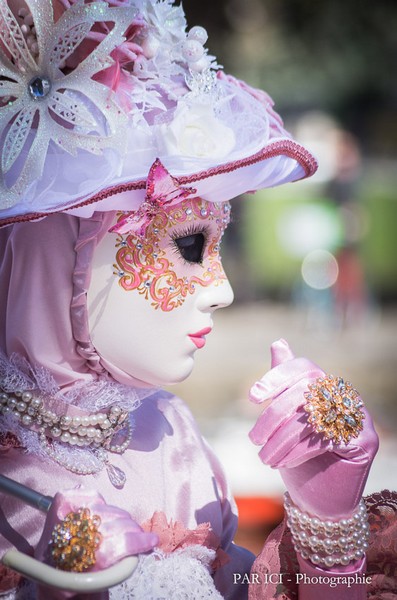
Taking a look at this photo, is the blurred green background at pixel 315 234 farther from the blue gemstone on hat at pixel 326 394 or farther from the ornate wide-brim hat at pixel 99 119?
the blue gemstone on hat at pixel 326 394

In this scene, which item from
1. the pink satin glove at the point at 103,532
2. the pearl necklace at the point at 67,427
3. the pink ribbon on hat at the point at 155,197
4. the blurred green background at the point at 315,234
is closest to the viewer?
the pink satin glove at the point at 103,532

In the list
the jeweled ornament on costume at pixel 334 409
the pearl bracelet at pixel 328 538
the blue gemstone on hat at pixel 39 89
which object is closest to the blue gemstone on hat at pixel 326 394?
the jeweled ornament on costume at pixel 334 409

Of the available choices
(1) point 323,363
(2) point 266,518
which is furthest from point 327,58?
(2) point 266,518

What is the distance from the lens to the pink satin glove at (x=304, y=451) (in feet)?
3.77

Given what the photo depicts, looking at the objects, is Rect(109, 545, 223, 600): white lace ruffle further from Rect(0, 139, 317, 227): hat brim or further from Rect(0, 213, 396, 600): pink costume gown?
Rect(0, 139, 317, 227): hat brim

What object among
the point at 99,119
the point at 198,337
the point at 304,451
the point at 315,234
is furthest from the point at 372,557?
the point at 315,234

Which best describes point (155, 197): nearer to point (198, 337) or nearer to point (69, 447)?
point (198, 337)

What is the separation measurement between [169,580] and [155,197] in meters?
0.53

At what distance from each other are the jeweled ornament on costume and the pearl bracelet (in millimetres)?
122

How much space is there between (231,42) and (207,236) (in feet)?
37.0

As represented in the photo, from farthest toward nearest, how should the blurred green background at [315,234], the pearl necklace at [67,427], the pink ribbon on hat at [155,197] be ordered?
the blurred green background at [315,234] < the pearl necklace at [67,427] < the pink ribbon on hat at [155,197]

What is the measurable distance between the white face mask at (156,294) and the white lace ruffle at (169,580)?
259 millimetres

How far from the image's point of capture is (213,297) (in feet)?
4.22

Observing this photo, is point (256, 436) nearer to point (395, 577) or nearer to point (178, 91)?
point (395, 577)
